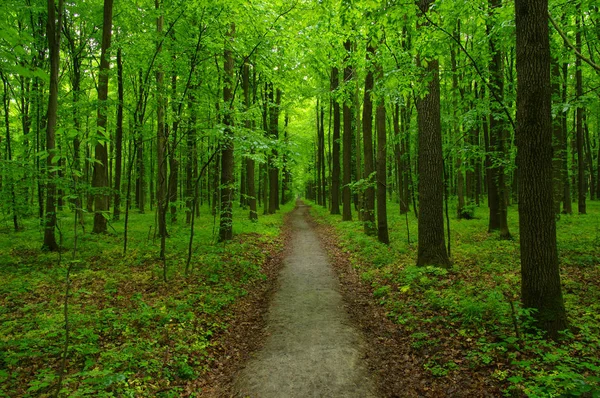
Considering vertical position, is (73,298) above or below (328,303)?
above

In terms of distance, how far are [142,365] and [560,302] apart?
244 inches

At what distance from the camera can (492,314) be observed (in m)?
5.46

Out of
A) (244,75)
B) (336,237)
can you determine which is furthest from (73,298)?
(244,75)

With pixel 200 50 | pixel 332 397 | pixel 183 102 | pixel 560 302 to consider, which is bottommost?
pixel 332 397

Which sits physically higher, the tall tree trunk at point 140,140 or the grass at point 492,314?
the tall tree trunk at point 140,140

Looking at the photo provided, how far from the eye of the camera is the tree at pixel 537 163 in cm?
461

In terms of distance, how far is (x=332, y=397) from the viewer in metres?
4.19

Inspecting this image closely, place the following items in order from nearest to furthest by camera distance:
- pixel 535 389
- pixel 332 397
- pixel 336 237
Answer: pixel 535 389 < pixel 332 397 < pixel 336 237

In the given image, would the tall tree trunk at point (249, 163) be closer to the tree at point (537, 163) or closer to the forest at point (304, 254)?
the forest at point (304, 254)

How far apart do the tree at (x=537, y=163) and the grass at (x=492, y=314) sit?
17.2 inches

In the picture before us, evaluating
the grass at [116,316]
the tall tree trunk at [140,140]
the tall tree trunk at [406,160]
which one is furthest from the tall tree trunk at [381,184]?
the tall tree trunk at [140,140]

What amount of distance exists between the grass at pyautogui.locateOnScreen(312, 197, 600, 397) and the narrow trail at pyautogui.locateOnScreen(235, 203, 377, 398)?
106cm

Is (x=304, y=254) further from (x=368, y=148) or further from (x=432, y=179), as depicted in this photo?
(x=432, y=179)

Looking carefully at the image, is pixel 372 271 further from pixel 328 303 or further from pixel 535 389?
pixel 535 389
